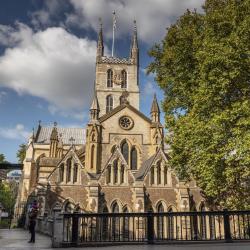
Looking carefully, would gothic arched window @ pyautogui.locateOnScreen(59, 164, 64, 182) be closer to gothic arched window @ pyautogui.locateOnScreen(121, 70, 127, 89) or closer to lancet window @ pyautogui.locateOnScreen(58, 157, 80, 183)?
lancet window @ pyautogui.locateOnScreen(58, 157, 80, 183)

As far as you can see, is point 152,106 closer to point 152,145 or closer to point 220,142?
point 152,145

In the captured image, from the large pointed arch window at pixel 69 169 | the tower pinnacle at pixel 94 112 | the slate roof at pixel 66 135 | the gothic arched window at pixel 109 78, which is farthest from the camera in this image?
the slate roof at pixel 66 135

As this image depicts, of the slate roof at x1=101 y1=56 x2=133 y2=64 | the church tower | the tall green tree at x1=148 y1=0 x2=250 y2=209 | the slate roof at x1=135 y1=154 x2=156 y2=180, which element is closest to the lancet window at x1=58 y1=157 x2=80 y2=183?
the slate roof at x1=135 y1=154 x2=156 y2=180

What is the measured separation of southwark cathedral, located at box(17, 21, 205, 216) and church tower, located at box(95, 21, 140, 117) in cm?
19

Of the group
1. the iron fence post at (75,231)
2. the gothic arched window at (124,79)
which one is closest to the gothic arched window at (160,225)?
the iron fence post at (75,231)

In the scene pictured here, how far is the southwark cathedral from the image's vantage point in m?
27.7

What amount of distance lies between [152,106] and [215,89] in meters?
23.4

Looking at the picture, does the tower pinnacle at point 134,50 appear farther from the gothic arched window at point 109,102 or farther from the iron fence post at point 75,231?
the iron fence post at point 75,231

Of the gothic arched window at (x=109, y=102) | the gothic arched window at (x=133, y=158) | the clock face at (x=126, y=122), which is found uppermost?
the gothic arched window at (x=109, y=102)

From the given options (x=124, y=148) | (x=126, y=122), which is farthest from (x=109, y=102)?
(x=124, y=148)

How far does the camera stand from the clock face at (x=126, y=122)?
37156mm

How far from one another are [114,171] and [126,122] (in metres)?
9.67

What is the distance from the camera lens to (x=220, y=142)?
1532 cm

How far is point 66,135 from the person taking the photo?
198ft
